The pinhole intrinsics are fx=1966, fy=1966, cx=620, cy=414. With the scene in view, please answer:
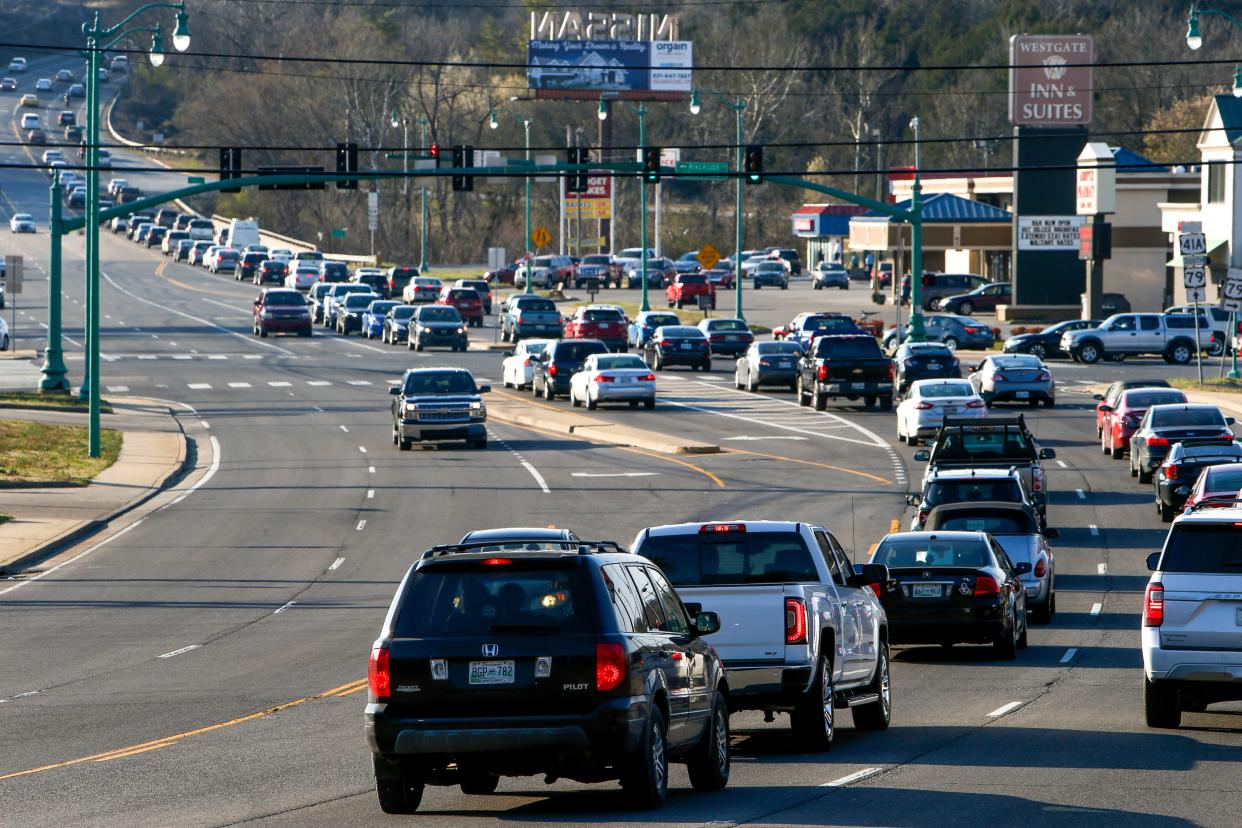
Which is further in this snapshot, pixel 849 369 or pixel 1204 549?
pixel 849 369

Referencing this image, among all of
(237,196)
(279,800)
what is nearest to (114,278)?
(237,196)

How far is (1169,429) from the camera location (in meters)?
37.4

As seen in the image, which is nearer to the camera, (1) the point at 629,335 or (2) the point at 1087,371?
(2) the point at 1087,371

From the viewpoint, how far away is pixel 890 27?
149 meters

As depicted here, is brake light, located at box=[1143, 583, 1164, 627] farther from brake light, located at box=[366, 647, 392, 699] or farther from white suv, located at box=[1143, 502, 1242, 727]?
brake light, located at box=[366, 647, 392, 699]

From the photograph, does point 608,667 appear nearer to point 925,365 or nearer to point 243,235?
point 925,365

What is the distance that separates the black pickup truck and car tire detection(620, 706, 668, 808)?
133ft

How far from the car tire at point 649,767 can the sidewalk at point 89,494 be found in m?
20.0

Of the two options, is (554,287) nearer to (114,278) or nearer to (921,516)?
(114,278)

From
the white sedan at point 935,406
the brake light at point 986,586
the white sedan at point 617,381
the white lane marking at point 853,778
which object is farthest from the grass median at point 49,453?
the white lane marking at point 853,778

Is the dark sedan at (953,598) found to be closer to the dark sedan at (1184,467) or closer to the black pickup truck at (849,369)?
the dark sedan at (1184,467)

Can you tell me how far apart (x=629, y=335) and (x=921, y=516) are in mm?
46794

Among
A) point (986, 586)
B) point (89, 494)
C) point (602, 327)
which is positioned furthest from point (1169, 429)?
point (602, 327)

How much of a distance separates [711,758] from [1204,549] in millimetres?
4887
